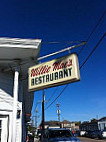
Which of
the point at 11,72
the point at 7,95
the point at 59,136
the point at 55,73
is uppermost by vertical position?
the point at 11,72

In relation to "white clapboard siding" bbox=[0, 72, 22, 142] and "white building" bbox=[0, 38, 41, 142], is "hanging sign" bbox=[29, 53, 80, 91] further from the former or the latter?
"white clapboard siding" bbox=[0, 72, 22, 142]

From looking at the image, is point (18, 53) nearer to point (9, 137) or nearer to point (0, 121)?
point (0, 121)

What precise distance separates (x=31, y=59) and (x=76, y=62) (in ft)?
5.96

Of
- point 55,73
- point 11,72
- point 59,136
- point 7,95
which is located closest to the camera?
point 55,73

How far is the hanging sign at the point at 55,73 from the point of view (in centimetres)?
489

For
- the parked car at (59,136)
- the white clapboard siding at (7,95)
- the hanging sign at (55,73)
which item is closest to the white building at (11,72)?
the white clapboard siding at (7,95)

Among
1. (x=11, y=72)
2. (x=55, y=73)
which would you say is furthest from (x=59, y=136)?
(x=55, y=73)

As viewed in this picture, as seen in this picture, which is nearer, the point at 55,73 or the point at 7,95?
the point at 55,73

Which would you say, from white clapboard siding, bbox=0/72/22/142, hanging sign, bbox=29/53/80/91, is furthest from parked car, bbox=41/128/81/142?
hanging sign, bbox=29/53/80/91

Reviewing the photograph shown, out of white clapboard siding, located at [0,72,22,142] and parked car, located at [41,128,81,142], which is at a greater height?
white clapboard siding, located at [0,72,22,142]

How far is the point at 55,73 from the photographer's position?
17.1 feet

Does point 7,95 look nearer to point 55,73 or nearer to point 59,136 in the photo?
point 55,73

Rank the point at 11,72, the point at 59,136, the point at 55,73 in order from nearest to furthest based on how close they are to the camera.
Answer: the point at 55,73 < the point at 11,72 < the point at 59,136

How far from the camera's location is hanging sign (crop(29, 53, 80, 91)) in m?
4.89
